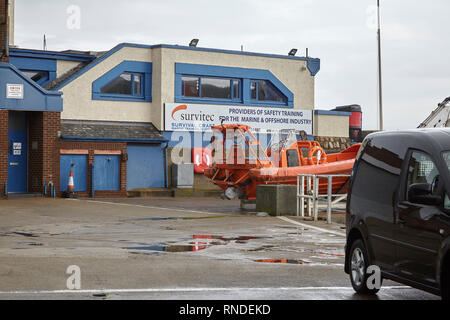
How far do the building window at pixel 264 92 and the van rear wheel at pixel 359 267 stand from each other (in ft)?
88.3

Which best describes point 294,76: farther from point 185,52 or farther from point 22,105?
point 22,105

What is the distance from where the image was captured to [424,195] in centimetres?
723

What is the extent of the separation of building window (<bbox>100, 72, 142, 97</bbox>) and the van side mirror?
2610 centimetres

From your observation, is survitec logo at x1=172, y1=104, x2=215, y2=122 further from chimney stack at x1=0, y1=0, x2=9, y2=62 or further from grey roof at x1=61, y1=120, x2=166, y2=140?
chimney stack at x1=0, y1=0, x2=9, y2=62

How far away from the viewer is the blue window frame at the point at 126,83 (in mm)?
32094

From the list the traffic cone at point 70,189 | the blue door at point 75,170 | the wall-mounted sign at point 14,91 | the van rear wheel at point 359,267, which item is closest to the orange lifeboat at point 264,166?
the traffic cone at point 70,189

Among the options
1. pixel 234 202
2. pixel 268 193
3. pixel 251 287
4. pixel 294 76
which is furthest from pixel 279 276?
pixel 294 76

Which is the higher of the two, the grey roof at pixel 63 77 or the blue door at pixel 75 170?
the grey roof at pixel 63 77

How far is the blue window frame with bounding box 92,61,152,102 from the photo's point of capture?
3209 cm

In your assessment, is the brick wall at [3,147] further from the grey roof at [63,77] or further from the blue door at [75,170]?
the grey roof at [63,77]

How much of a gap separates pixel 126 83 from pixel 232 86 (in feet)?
17.2

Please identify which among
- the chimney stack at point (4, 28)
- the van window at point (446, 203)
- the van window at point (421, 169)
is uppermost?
the chimney stack at point (4, 28)

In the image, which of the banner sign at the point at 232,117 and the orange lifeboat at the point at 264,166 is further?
the banner sign at the point at 232,117

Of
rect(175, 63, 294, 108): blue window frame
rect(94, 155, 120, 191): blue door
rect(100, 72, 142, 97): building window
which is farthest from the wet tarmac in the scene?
rect(175, 63, 294, 108): blue window frame
